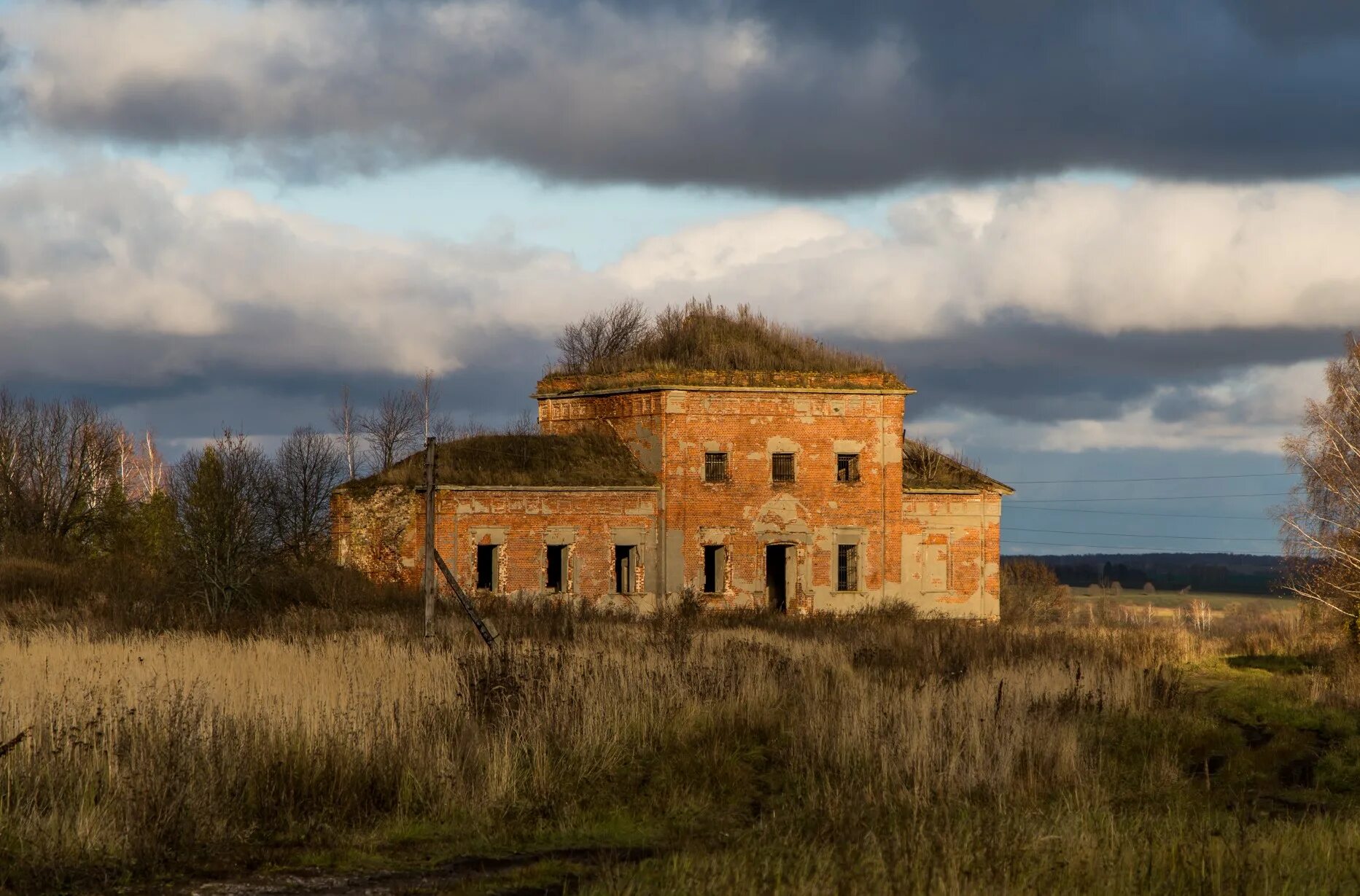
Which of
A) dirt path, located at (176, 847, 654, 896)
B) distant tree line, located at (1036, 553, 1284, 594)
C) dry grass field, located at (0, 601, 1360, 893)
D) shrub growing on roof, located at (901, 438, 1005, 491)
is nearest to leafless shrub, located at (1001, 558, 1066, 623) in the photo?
shrub growing on roof, located at (901, 438, 1005, 491)

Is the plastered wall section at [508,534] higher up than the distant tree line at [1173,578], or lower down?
higher up

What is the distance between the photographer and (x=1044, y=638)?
24.5 m

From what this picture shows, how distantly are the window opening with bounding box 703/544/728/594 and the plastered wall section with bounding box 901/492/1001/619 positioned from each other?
495 cm

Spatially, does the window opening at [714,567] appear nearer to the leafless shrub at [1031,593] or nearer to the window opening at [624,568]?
the window opening at [624,568]

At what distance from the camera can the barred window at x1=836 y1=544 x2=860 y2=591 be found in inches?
1449

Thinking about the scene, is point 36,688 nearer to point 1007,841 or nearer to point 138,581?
point 1007,841

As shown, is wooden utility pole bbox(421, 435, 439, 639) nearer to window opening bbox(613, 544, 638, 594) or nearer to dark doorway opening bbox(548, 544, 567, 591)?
dark doorway opening bbox(548, 544, 567, 591)

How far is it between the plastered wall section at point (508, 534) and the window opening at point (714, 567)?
1.66 m

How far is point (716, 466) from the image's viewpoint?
3609 cm

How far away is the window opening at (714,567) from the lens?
35938 mm

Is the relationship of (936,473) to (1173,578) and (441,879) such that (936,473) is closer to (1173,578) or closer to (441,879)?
(441,879)

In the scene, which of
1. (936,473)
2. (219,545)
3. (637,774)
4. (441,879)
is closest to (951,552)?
(936,473)

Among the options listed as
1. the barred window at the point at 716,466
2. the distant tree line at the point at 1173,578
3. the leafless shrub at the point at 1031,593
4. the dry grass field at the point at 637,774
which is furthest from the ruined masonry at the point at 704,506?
the distant tree line at the point at 1173,578

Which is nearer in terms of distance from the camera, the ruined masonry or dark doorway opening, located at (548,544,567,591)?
the ruined masonry
